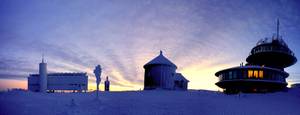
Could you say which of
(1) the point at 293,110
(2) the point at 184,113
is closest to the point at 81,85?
(2) the point at 184,113

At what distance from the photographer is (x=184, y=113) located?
20.0 metres

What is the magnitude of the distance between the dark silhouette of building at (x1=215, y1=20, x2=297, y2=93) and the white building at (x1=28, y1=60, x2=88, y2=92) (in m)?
25.4

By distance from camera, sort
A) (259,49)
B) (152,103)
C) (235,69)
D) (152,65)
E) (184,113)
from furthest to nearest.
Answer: (259,49) → (235,69) → (152,65) → (152,103) → (184,113)

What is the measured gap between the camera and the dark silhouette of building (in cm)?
4809

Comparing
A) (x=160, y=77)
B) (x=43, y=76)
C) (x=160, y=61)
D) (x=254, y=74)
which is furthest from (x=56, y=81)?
(x=254, y=74)

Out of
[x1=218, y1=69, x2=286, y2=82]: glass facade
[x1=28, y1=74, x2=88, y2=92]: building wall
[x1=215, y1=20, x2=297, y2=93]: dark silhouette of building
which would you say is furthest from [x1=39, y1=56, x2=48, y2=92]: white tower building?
[x1=218, y1=69, x2=286, y2=82]: glass facade

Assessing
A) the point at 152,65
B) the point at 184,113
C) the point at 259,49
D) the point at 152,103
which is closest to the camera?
the point at 184,113

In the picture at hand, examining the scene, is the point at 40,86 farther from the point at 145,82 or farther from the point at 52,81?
the point at 145,82

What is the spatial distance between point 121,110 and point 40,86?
28.5m

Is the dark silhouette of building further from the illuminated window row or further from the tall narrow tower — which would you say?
the tall narrow tower

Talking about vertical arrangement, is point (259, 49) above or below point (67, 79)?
above

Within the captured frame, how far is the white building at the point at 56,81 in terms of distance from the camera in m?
43.5

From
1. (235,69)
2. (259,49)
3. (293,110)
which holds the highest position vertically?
(259,49)

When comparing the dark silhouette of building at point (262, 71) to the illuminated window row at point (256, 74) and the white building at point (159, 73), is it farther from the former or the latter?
the white building at point (159, 73)
